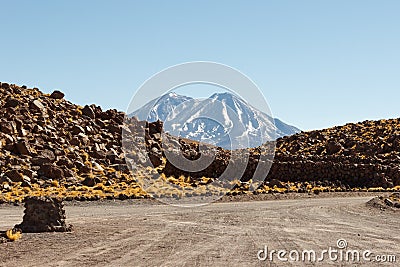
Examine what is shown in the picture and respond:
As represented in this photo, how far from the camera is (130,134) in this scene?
5684 centimetres

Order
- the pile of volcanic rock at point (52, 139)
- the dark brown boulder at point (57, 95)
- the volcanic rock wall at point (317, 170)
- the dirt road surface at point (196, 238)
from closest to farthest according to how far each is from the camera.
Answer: the dirt road surface at point (196, 238) → the pile of volcanic rock at point (52, 139) → the volcanic rock wall at point (317, 170) → the dark brown boulder at point (57, 95)

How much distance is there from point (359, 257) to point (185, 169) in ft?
102

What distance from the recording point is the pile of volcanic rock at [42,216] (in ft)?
51.5

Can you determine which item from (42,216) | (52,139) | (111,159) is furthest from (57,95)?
(42,216)

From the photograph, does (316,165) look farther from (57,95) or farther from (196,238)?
(57,95)

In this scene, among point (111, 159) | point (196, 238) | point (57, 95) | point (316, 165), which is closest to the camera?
point (196, 238)

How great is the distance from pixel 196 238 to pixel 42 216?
16.1 feet

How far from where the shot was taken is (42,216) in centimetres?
1593

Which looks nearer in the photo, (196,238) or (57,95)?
(196,238)

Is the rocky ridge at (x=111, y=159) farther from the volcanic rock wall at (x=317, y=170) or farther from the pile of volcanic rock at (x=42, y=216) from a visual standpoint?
the pile of volcanic rock at (x=42, y=216)

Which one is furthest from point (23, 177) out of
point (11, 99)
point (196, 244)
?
point (196, 244)

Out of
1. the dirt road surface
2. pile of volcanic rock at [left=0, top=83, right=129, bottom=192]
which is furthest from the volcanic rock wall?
the dirt road surface

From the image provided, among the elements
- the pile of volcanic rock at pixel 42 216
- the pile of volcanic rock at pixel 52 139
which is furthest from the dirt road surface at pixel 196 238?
the pile of volcanic rock at pixel 52 139

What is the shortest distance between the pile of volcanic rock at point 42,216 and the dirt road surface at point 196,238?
0.62m
